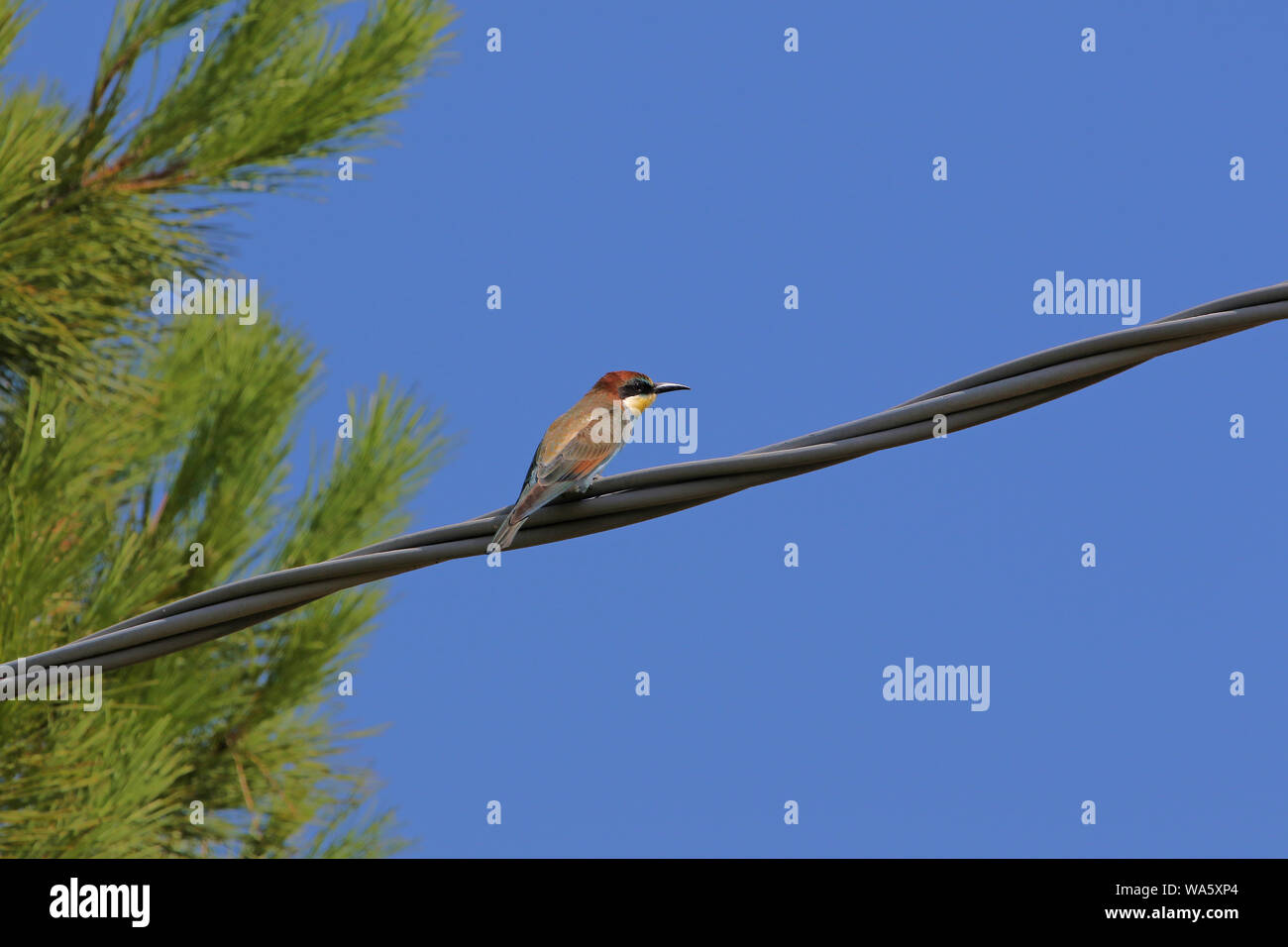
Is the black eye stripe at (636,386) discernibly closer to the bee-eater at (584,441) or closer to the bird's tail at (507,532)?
the bee-eater at (584,441)

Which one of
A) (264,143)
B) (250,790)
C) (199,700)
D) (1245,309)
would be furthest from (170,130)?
(1245,309)

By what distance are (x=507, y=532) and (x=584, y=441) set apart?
1.63 ft

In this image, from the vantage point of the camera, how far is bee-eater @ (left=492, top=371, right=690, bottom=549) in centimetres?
236

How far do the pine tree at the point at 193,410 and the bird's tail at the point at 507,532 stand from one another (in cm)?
283

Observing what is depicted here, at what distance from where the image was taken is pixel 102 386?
17.1 ft

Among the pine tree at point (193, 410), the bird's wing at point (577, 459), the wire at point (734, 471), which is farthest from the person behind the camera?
the pine tree at point (193, 410)

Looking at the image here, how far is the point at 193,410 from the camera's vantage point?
18.0ft

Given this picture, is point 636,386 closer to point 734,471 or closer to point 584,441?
point 584,441

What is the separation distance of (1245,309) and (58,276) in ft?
14.3

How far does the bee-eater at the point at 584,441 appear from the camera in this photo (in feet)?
7.73

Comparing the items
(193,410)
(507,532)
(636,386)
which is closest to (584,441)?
(507,532)

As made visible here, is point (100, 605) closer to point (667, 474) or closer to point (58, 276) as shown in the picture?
point (58, 276)

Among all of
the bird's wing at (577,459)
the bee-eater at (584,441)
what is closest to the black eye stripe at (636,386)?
the bee-eater at (584,441)

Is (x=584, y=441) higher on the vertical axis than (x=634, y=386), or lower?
lower
